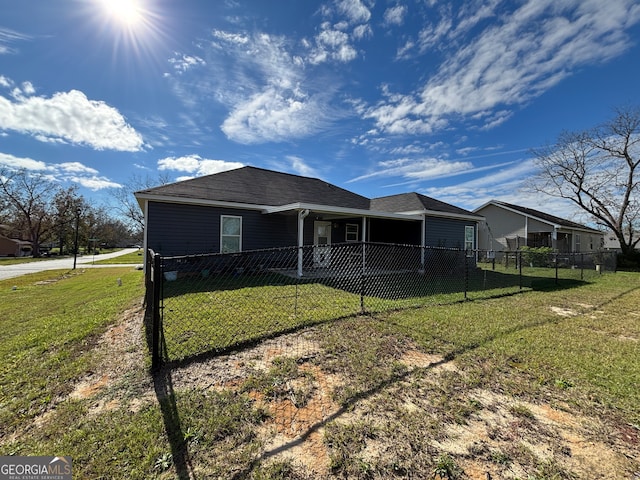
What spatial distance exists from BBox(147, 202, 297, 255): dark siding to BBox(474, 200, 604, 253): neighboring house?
17.0m

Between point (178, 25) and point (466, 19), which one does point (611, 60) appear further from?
point (178, 25)

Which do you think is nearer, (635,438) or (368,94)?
(635,438)

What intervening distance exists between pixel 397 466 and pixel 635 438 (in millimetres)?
1825

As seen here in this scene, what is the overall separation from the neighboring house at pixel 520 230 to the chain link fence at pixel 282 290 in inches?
219

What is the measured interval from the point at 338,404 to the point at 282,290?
4831mm

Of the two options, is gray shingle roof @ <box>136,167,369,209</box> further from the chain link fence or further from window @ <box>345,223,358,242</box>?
the chain link fence

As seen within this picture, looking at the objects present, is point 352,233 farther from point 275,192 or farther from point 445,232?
point 445,232

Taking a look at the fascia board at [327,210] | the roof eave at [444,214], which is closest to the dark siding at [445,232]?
the roof eave at [444,214]

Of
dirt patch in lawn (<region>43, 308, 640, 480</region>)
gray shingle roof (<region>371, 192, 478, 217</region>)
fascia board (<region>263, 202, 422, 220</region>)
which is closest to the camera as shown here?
dirt patch in lawn (<region>43, 308, 640, 480</region>)

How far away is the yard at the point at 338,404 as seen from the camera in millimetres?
1755

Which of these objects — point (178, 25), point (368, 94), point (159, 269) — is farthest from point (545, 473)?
point (368, 94)

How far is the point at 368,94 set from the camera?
10672 millimetres

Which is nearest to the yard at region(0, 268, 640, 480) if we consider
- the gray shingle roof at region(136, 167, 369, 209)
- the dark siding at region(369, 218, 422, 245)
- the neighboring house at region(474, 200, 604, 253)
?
the gray shingle roof at region(136, 167, 369, 209)

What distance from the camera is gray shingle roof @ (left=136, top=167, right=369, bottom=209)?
9.43 meters
